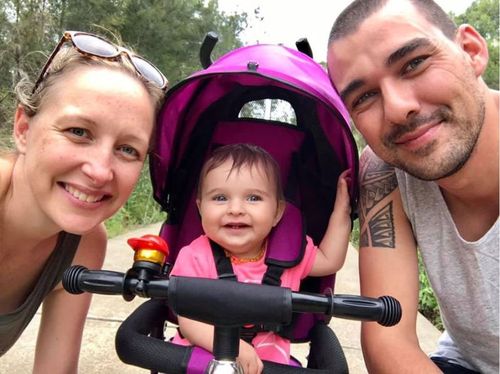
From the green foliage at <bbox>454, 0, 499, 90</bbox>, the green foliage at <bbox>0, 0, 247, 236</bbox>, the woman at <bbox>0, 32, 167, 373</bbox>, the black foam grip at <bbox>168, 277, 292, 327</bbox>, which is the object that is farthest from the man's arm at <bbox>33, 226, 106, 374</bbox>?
the green foliage at <bbox>454, 0, 499, 90</bbox>

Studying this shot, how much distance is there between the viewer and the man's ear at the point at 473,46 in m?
1.85

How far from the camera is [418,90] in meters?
1.71

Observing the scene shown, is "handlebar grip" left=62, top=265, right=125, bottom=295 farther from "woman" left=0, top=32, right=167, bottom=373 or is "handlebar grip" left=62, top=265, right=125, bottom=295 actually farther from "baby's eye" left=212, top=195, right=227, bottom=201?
"baby's eye" left=212, top=195, right=227, bottom=201

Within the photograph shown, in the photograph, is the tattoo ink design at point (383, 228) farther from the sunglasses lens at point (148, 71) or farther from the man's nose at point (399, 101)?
the sunglasses lens at point (148, 71)

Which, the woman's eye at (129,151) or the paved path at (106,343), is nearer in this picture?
the woman's eye at (129,151)

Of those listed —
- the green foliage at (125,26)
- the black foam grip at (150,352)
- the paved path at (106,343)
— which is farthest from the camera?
the green foliage at (125,26)

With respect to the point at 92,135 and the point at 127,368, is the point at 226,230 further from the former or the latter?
the point at 127,368

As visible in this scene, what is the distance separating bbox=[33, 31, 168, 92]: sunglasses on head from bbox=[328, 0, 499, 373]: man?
2.47 ft

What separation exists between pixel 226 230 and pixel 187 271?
23cm

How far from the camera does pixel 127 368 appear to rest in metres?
3.00

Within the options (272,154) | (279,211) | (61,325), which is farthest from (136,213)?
(279,211)

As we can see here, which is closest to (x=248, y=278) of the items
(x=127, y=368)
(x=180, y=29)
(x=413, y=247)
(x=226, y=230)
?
(x=226, y=230)

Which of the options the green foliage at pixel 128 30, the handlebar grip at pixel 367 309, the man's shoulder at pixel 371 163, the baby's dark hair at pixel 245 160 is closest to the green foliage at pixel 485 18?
the green foliage at pixel 128 30

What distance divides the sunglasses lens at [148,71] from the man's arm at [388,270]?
99 centimetres
